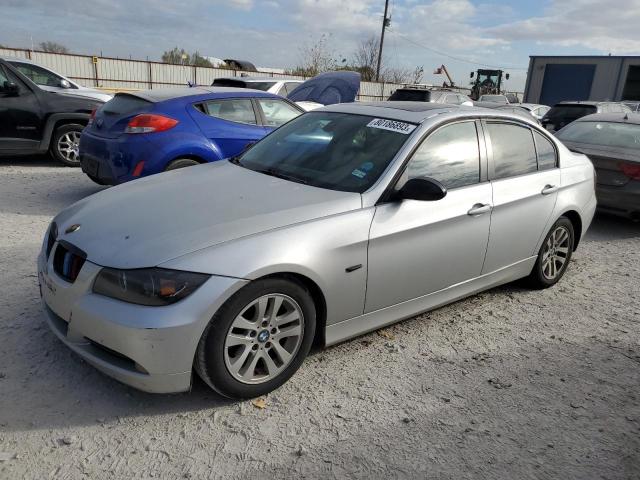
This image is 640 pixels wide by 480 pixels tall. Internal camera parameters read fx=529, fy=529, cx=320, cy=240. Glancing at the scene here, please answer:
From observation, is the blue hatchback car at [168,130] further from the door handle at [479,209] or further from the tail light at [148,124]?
the door handle at [479,209]

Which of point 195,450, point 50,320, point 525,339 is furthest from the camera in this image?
point 525,339

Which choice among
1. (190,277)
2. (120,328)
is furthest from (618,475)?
(120,328)

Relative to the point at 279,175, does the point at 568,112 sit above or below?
below

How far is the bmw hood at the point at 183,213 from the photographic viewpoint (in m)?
2.67

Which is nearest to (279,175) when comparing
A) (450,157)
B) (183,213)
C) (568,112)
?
(183,213)

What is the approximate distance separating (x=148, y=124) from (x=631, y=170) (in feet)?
19.0

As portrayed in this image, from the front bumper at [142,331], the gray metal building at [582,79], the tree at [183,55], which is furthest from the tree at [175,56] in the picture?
the front bumper at [142,331]

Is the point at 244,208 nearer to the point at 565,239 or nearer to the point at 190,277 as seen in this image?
the point at 190,277

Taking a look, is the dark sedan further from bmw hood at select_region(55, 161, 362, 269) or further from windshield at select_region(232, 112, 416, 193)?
bmw hood at select_region(55, 161, 362, 269)

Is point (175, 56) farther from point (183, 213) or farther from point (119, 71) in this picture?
point (183, 213)

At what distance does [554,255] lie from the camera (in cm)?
472

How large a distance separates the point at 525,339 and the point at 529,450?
4.25 ft

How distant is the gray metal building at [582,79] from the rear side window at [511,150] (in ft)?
111

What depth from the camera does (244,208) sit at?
302 cm
